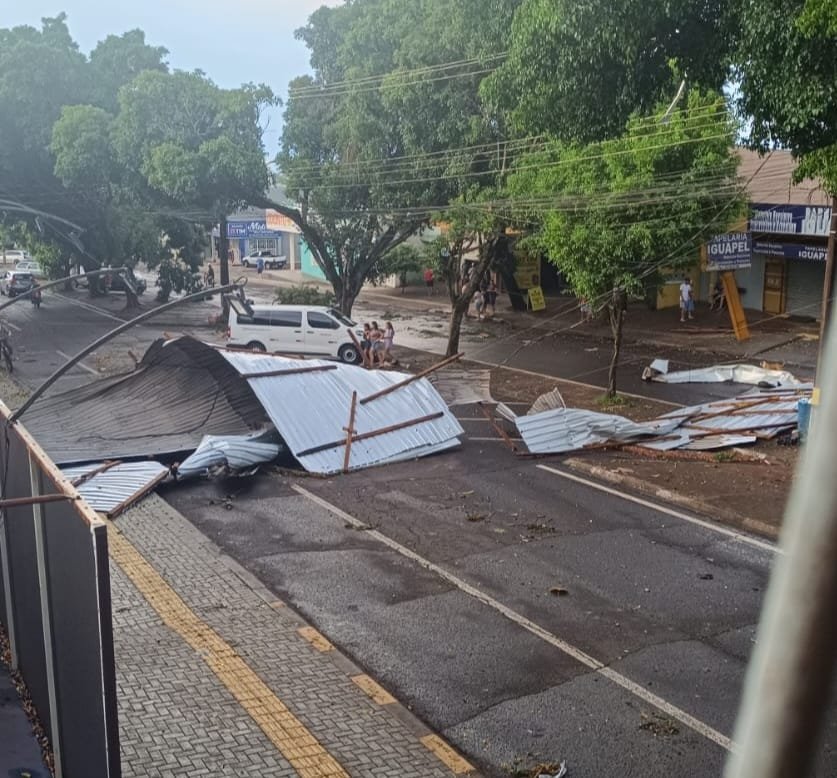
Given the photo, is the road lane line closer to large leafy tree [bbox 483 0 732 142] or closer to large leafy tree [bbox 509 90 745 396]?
large leafy tree [bbox 509 90 745 396]

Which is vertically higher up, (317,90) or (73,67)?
(73,67)

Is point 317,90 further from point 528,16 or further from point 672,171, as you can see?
point 528,16

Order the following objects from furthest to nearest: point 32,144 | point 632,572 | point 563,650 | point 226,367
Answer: point 32,144 → point 226,367 → point 632,572 → point 563,650

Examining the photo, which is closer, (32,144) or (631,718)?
(631,718)

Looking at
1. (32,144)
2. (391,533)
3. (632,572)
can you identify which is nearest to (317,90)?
(32,144)

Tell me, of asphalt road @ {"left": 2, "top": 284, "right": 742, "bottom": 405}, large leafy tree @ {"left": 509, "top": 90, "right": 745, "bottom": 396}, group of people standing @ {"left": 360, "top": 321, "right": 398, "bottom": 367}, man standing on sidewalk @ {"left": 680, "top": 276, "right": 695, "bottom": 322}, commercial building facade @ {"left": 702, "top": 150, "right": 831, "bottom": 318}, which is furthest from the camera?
man standing on sidewalk @ {"left": 680, "top": 276, "right": 695, "bottom": 322}

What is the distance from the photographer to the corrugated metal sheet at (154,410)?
659 inches

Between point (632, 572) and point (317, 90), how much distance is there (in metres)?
23.9

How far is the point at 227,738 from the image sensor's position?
7.95 metres

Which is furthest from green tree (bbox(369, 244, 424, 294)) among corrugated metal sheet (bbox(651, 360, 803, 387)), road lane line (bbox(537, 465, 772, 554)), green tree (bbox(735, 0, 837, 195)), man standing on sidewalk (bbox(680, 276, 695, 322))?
green tree (bbox(735, 0, 837, 195))

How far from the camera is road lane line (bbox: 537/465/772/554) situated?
42.2 ft

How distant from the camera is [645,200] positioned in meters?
18.5

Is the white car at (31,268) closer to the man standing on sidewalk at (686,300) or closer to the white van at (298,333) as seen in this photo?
the white van at (298,333)

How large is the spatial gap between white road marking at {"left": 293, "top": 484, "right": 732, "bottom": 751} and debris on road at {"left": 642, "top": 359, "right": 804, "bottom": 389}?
1245 centimetres
